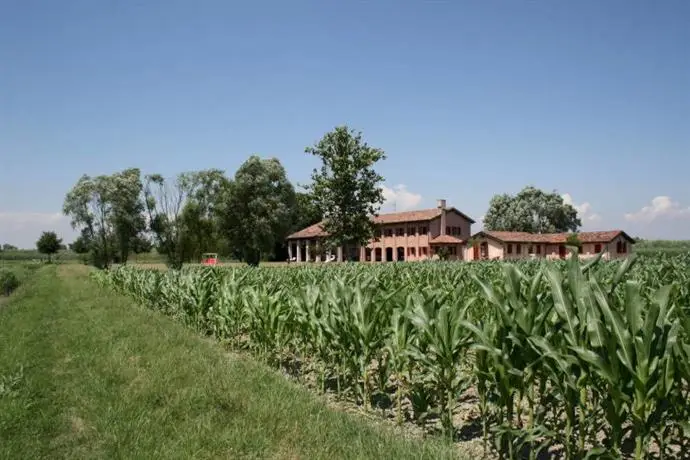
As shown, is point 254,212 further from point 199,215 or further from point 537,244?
point 537,244

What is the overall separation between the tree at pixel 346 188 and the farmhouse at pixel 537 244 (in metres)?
21.6

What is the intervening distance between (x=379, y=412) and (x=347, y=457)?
210 cm

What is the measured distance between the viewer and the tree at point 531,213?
96.9 meters

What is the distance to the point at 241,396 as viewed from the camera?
6.67 meters

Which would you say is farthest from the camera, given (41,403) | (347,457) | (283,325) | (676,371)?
(283,325)

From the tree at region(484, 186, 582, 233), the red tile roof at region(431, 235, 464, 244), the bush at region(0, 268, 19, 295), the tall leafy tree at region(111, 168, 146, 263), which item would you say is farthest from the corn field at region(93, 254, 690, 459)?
the tree at region(484, 186, 582, 233)

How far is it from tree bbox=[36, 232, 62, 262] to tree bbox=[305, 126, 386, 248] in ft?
303

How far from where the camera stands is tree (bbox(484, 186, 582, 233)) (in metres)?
96.9

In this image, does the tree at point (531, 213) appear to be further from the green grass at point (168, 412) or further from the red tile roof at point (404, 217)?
the green grass at point (168, 412)

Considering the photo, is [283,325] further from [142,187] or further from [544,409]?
[142,187]

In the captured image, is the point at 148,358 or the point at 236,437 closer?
the point at 236,437

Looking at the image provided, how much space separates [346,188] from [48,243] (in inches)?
3777

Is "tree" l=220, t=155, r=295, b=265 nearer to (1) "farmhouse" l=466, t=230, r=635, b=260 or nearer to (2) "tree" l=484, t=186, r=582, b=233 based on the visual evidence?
(1) "farmhouse" l=466, t=230, r=635, b=260

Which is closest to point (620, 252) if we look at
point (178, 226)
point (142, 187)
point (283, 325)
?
point (178, 226)
